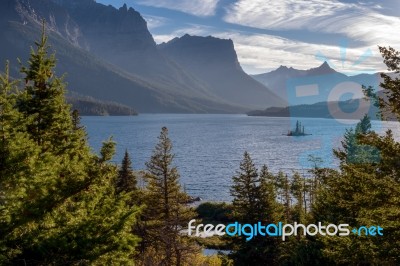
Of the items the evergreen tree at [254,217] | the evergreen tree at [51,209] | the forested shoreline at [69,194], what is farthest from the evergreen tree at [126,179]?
the evergreen tree at [51,209]

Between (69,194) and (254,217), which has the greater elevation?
(69,194)

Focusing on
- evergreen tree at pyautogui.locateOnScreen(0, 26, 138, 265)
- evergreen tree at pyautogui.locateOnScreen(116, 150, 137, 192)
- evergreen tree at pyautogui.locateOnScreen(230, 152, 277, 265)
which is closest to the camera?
evergreen tree at pyautogui.locateOnScreen(0, 26, 138, 265)

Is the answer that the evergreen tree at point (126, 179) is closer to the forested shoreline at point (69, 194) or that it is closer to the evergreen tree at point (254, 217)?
the evergreen tree at point (254, 217)

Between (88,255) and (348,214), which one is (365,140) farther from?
(348,214)

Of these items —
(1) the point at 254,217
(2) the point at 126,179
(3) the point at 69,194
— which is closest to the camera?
(3) the point at 69,194

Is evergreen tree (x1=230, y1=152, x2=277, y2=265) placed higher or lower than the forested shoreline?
lower

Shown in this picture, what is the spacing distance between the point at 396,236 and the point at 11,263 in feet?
35.8

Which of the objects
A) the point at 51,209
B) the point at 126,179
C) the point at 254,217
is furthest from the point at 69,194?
the point at 126,179

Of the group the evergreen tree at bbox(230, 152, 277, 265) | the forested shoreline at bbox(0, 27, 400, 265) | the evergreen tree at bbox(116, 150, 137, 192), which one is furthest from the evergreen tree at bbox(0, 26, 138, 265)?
the evergreen tree at bbox(116, 150, 137, 192)

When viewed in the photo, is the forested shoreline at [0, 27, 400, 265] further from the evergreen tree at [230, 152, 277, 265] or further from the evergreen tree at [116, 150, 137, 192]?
the evergreen tree at [116, 150, 137, 192]

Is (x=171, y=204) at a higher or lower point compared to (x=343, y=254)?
lower

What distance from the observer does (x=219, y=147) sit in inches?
6678

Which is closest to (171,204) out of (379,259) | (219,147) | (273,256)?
(273,256)

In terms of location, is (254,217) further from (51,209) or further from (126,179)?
(51,209)
